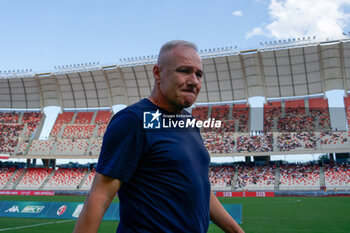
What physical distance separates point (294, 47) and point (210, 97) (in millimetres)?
12085

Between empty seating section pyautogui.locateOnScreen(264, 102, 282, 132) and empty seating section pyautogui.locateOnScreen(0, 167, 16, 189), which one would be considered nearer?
empty seating section pyautogui.locateOnScreen(264, 102, 282, 132)

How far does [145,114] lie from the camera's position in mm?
1346

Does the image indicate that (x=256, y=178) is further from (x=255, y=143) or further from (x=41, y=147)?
(x=41, y=147)

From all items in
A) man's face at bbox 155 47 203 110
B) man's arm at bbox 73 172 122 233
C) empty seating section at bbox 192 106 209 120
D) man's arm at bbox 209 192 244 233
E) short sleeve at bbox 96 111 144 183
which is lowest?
man's arm at bbox 209 192 244 233

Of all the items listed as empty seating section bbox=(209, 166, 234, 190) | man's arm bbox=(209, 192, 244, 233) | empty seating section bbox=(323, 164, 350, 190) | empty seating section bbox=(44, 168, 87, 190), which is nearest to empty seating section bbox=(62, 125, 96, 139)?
empty seating section bbox=(44, 168, 87, 190)

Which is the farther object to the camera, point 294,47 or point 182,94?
point 294,47

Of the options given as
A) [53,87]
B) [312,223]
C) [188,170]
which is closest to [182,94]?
[188,170]

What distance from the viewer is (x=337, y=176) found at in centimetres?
3078

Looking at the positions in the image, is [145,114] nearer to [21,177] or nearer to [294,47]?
[294,47]

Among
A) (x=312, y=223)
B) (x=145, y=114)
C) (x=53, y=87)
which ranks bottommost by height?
(x=312, y=223)

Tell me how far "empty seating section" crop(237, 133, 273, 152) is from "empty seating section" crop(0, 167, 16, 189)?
29.2 meters

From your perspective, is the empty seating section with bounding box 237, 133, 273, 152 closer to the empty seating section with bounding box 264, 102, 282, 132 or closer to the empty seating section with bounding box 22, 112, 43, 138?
the empty seating section with bounding box 264, 102, 282, 132

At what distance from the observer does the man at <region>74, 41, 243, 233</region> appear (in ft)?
4.08

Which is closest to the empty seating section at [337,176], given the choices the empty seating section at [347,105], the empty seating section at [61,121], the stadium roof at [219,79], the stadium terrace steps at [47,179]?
the empty seating section at [347,105]
